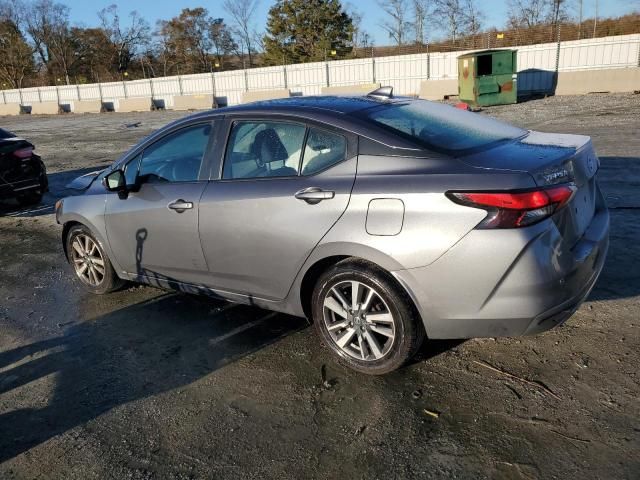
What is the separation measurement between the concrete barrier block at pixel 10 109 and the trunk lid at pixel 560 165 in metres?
48.6

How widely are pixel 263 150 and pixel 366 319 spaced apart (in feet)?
4.41

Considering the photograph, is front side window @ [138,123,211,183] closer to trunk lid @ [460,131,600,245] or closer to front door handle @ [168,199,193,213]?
front door handle @ [168,199,193,213]

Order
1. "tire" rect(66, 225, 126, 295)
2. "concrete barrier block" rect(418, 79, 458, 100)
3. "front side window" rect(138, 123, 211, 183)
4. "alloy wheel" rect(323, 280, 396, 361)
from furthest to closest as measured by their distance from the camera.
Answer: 1. "concrete barrier block" rect(418, 79, 458, 100)
2. "tire" rect(66, 225, 126, 295)
3. "front side window" rect(138, 123, 211, 183)
4. "alloy wheel" rect(323, 280, 396, 361)

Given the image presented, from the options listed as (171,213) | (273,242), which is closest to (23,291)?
(171,213)

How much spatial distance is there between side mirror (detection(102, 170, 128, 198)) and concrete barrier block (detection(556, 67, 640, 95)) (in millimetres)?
21782

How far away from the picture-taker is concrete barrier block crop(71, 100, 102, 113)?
1531 inches

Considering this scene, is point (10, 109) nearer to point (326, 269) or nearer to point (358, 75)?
point (358, 75)

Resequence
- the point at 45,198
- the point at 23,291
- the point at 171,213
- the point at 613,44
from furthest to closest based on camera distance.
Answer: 1. the point at 613,44
2. the point at 45,198
3. the point at 23,291
4. the point at 171,213

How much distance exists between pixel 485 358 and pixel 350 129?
1636 mm

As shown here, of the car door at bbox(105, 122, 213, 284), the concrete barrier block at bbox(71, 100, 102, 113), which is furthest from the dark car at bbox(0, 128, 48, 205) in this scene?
the concrete barrier block at bbox(71, 100, 102, 113)

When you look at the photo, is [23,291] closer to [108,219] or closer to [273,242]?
[108,219]

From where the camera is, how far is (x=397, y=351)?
3.18 m

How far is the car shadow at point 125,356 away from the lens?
3.21 meters

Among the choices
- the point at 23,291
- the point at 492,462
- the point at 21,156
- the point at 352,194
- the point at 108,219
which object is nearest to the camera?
the point at 492,462
